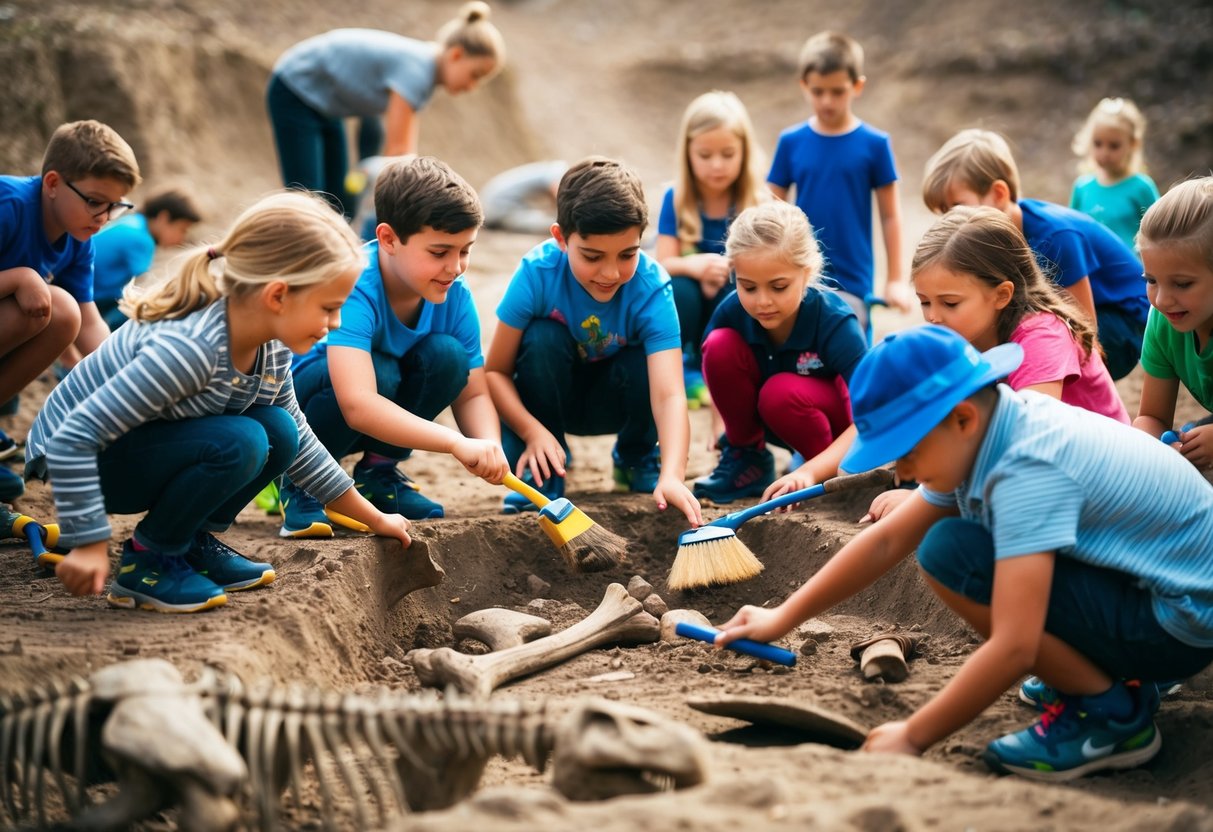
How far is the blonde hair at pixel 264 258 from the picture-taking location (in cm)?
288

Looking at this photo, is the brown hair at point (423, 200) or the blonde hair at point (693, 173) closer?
the brown hair at point (423, 200)

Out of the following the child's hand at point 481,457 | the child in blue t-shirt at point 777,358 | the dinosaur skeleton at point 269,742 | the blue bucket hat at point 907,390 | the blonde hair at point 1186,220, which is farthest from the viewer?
the child in blue t-shirt at point 777,358

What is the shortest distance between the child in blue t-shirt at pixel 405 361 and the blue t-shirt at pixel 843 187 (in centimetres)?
198

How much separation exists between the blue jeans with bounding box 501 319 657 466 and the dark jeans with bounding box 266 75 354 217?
8.49 ft

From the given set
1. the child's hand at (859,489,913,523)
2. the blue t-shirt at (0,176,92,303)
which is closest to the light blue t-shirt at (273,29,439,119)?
the blue t-shirt at (0,176,92,303)

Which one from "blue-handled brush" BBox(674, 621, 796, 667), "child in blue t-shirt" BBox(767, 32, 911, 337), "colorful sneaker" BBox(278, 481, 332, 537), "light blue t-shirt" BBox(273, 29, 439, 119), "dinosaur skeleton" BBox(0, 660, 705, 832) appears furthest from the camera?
"light blue t-shirt" BBox(273, 29, 439, 119)

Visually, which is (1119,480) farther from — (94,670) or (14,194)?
(14,194)

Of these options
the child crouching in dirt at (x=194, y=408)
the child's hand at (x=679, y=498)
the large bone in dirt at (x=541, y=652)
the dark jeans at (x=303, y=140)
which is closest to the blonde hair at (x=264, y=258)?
the child crouching in dirt at (x=194, y=408)

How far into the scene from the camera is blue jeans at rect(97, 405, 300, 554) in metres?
3.02

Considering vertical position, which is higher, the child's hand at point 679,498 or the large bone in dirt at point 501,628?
the child's hand at point 679,498

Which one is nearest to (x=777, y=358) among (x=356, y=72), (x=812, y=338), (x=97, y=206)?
(x=812, y=338)

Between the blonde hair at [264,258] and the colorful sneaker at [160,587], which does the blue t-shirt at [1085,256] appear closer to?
the blonde hair at [264,258]

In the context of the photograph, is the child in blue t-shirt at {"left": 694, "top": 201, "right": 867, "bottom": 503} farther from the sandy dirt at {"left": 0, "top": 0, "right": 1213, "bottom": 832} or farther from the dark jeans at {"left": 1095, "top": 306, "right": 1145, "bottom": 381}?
the dark jeans at {"left": 1095, "top": 306, "right": 1145, "bottom": 381}

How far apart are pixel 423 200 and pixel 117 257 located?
2478 millimetres
